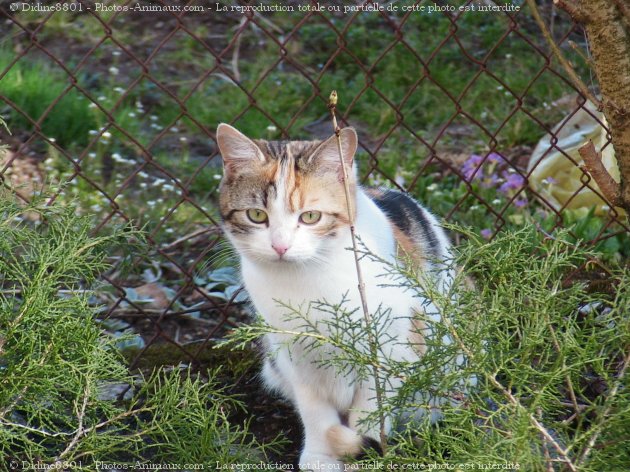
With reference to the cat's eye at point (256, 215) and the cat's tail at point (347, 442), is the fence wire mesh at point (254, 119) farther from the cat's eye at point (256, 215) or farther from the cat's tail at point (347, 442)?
the cat's tail at point (347, 442)

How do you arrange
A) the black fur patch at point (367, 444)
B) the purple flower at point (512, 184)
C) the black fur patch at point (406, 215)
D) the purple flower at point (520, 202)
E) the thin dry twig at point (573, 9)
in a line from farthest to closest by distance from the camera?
the purple flower at point (512, 184) < the purple flower at point (520, 202) < the black fur patch at point (406, 215) < the black fur patch at point (367, 444) < the thin dry twig at point (573, 9)

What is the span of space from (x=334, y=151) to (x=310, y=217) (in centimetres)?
17

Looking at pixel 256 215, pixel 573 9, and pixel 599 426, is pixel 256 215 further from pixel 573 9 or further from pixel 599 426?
pixel 599 426

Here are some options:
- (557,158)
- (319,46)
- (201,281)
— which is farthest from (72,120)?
(557,158)

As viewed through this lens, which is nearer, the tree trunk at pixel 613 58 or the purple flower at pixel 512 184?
the tree trunk at pixel 613 58

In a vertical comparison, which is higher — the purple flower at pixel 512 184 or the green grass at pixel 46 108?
the purple flower at pixel 512 184

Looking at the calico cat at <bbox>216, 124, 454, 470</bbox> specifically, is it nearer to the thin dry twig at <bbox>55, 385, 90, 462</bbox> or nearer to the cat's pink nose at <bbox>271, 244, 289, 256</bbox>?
the cat's pink nose at <bbox>271, 244, 289, 256</bbox>

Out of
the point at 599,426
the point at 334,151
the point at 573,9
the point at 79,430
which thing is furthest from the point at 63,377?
the point at 573,9

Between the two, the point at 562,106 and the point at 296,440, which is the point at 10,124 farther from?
the point at 562,106

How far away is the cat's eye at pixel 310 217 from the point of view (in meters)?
2.22

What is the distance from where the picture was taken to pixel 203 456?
6.02ft

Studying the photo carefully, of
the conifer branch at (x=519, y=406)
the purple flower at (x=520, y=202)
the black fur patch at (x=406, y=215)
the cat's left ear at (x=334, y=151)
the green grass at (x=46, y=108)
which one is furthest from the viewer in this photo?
the green grass at (x=46, y=108)

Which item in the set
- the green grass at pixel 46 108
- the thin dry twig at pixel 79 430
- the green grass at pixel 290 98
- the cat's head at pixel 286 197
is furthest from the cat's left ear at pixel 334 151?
the green grass at pixel 46 108

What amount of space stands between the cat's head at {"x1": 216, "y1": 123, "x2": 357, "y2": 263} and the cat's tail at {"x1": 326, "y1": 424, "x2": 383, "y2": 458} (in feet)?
1.36
